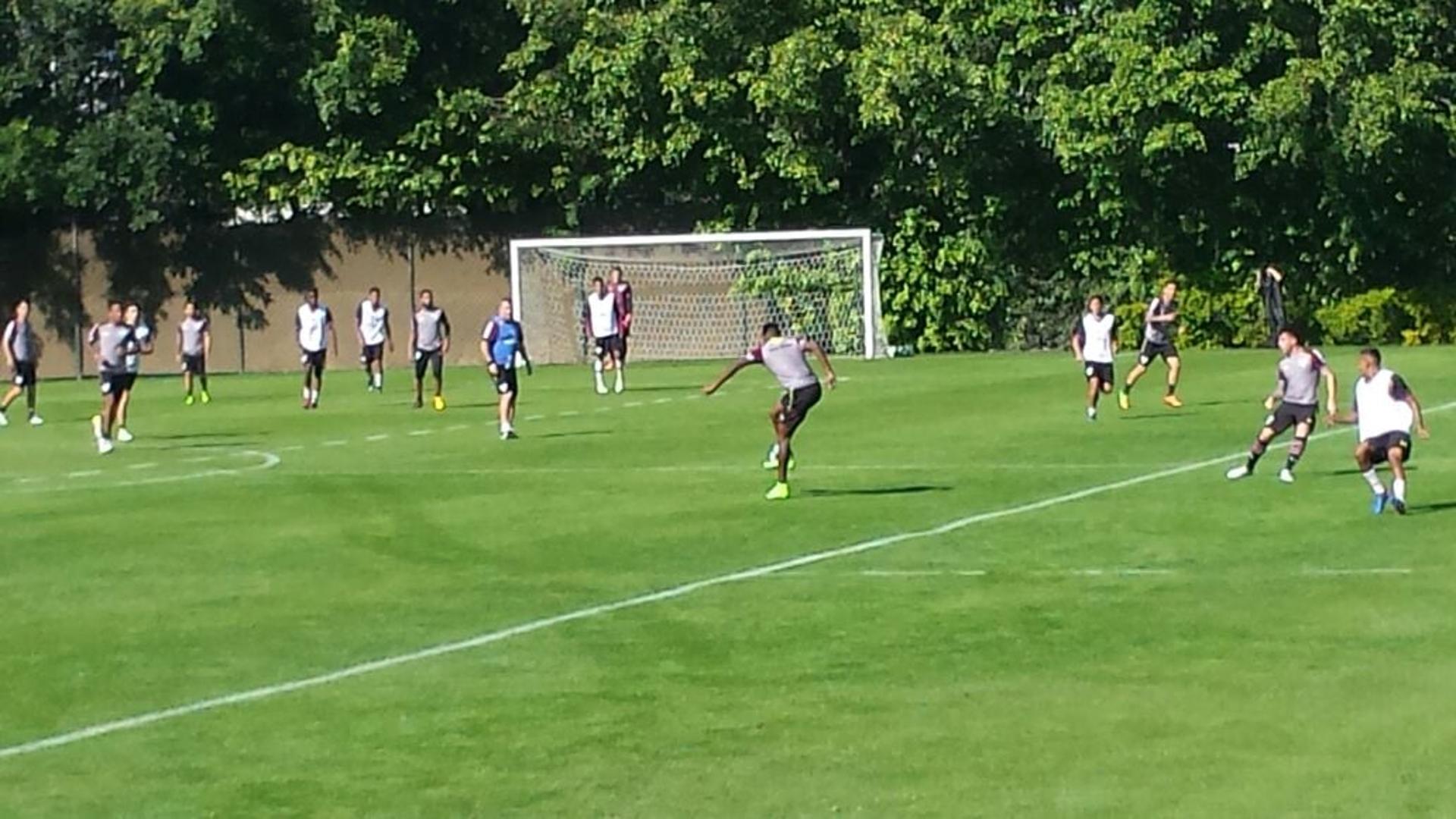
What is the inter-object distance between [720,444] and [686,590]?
11514 millimetres

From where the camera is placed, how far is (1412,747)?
431 inches

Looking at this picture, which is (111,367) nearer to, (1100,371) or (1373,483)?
(1100,371)

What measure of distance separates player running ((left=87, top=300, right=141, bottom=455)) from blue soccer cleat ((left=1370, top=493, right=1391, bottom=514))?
15.9m

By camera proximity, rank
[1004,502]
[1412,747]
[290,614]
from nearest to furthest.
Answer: [1412,747]
[290,614]
[1004,502]

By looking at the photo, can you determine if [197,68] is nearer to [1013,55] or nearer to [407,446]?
[1013,55]

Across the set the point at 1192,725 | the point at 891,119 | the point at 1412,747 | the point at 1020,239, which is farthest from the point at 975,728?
the point at 1020,239

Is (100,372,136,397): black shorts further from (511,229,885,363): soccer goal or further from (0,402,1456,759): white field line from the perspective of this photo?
(511,229,885,363): soccer goal

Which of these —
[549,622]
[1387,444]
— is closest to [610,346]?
[1387,444]

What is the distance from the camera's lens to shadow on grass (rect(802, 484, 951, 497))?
73.6 ft

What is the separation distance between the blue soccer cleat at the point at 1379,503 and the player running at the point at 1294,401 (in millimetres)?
1995

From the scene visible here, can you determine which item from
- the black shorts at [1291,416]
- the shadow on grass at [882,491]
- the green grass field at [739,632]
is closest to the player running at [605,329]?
the green grass field at [739,632]

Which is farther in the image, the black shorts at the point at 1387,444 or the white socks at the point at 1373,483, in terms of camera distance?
the white socks at the point at 1373,483

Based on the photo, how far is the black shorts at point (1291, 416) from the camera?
22.2 m

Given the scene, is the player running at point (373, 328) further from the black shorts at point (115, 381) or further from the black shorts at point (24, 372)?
the black shorts at point (115, 381)
